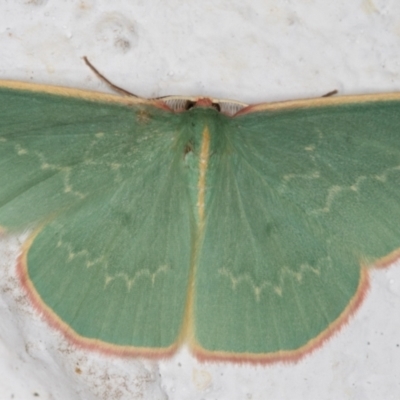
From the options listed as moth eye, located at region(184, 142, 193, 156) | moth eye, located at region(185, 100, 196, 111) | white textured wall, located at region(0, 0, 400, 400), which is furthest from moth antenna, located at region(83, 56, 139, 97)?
moth eye, located at region(184, 142, 193, 156)

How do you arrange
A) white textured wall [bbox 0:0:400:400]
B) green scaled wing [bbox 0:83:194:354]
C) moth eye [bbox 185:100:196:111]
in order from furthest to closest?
1. white textured wall [bbox 0:0:400:400]
2. moth eye [bbox 185:100:196:111]
3. green scaled wing [bbox 0:83:194:354]

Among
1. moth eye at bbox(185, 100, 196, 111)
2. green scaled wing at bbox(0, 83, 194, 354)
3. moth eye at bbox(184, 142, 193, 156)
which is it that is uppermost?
moth eye at bbox(185, 100, 196, 111)

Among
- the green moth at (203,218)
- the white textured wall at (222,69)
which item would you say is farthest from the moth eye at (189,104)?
the white textured wall at (222,69)

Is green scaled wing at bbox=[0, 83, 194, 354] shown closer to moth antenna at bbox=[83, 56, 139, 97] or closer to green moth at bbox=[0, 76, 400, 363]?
green moth at bbox=[0, 76, 400, 363]

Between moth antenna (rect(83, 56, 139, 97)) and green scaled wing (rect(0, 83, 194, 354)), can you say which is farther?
moth antenna (rect(83, 56, 139, 97))

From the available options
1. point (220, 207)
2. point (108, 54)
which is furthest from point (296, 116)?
point (108, 54)

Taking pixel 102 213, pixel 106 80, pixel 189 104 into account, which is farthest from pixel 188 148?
pixel 106 80

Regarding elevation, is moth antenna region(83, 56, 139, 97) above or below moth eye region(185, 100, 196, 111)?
below

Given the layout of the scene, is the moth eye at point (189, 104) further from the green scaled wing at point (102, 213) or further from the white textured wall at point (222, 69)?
the white textured wall at point (222, 69)

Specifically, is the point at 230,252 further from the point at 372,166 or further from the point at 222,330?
the point at 372,166

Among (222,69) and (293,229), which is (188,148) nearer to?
(293,229)
